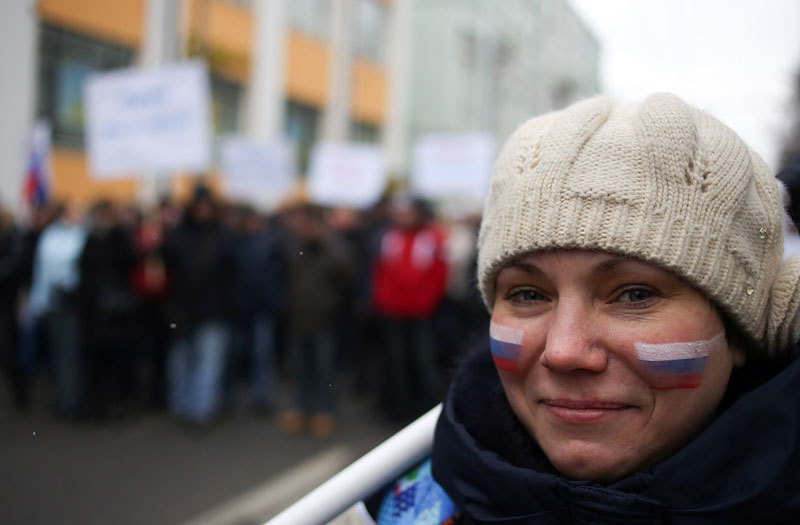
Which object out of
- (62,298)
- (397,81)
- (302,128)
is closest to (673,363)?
(62,298)

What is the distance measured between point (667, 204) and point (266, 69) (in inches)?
594

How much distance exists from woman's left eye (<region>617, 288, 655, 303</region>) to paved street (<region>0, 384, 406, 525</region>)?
1.04 m

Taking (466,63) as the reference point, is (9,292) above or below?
below

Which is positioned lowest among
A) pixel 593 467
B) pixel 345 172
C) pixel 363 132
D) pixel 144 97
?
pixel 363 132

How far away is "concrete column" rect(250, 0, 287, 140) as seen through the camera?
591 inches

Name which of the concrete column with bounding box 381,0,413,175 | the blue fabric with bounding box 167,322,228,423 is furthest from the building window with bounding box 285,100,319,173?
the blue fabric with bounding box 167,322,228,423

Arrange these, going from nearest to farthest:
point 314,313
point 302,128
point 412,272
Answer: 1. point 314,313
2. point 412,272
3. point 302,128

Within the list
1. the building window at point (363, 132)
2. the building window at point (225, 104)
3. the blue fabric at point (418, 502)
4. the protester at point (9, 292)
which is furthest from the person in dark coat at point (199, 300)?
the building window at point (363, 132)

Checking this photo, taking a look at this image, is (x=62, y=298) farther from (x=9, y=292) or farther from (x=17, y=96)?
(x=17, y=96)

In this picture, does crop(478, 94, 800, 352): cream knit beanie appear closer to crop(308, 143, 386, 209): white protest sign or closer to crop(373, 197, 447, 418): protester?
crop(373, 197, 447, 418): protester

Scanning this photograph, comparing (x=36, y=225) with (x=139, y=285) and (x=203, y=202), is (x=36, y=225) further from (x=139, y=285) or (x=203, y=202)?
(x=203, y=202)

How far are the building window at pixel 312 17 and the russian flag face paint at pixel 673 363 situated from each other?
53.0 feet

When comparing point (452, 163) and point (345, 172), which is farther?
point (345, 172)

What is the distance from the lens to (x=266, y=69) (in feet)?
50.3
